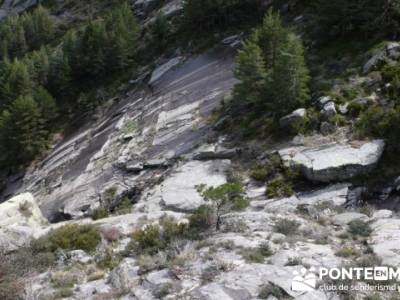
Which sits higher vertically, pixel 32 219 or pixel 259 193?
pixel 32 219

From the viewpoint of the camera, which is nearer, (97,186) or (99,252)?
(99,252)

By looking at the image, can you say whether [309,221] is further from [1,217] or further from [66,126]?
[66,126]

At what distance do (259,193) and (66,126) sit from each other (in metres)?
28.3

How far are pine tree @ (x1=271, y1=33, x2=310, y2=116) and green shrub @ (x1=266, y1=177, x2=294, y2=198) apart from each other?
530 cm

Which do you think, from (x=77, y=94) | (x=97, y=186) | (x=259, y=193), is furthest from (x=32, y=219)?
(x=77, y=94)

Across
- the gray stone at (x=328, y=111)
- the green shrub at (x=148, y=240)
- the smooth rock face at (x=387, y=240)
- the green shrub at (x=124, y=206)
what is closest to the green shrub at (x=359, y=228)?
the smooth rock face at (x=387, y=240)

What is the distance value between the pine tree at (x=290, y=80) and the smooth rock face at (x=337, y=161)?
158 inches

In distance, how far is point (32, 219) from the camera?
23.1m

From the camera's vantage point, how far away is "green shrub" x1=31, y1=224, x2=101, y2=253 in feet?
50.6

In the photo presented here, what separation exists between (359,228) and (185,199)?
9.41 meters

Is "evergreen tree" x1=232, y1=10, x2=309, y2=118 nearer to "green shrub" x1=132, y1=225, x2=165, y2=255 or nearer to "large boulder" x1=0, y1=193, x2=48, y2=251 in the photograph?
"green shrub" x1=132, y1=225, x2=165, y2=255

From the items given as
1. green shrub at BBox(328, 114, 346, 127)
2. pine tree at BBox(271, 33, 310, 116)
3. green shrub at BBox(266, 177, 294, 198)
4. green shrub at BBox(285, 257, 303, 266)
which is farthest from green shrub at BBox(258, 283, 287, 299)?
pine tree at BBox(271, 33, 310, 116)

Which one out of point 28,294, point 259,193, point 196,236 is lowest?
point 259,193

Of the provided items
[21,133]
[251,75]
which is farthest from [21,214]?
[21,133]
